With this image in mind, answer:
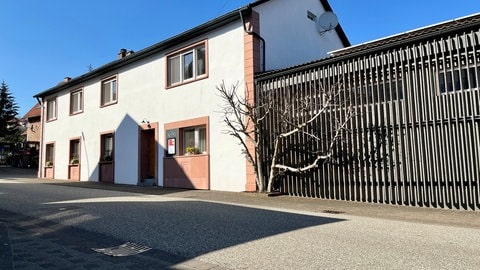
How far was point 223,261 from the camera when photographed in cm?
488

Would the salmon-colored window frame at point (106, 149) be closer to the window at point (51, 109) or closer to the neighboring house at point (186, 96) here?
the neighboring house at point (186, 96)

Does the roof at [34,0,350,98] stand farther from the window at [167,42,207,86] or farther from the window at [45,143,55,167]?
the window at [45,143,55,167]

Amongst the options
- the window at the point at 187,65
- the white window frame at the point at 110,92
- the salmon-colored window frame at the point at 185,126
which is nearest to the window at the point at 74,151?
the white window frame at the point at 110,92

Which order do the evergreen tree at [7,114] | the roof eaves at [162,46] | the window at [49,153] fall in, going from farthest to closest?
1. the evergreen tree at [7,114]
2. the window at [49,153]
3. the roof eaves at [162,46]

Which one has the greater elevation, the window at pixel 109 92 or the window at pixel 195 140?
the window at pixel 109 92

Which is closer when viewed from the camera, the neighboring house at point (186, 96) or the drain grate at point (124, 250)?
the drain grate at point (124, 250)

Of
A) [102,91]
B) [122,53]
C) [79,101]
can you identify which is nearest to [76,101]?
[79,101]

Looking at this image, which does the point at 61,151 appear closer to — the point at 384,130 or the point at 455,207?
the point at 384,130

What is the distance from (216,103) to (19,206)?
7473 mm

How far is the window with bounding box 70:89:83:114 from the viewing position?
2300 cm

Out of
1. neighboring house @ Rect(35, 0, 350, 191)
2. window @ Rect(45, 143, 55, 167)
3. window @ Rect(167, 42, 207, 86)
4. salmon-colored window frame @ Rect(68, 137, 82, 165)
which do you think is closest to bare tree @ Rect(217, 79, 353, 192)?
neighboring house @ Rect(35, 0, 350, 191)

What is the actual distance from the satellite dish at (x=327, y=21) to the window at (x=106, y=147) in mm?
11368

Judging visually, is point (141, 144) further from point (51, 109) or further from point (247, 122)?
point (51, 109)

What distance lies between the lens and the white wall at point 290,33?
1494cm
